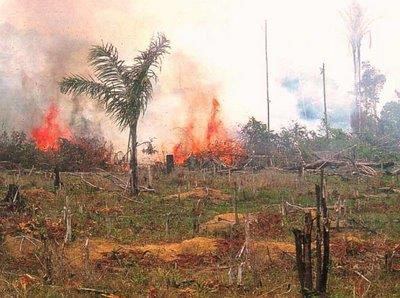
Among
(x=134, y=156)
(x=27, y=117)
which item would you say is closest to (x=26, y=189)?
(x=134, y=156)

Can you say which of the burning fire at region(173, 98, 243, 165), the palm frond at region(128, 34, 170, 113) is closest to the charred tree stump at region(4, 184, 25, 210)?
the palm frond at region(128, 34, 170, 113)

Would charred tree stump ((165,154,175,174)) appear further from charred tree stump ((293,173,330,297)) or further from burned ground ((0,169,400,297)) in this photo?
charred tree stump ((293,173,330,297))

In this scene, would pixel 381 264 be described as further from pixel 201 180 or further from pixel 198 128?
pixel 198 128

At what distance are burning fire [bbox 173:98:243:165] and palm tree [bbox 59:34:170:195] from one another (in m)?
11.9

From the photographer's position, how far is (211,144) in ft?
112

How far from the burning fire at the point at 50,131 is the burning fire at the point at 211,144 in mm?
Answer: 7513

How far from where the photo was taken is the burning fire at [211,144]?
31.9m

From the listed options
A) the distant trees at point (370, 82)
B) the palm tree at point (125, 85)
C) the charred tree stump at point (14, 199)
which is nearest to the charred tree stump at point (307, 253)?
the charred tree stump at point (14, 199)

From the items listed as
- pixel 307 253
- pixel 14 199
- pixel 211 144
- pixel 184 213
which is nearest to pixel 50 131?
pixel 211 144

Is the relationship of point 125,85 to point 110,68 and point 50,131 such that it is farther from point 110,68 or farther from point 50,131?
point 50,131

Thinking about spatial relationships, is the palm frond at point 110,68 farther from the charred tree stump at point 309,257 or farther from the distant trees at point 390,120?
the distant trees at point 390,120

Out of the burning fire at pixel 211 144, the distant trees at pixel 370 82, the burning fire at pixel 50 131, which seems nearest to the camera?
the burning fire at pixel 211 144

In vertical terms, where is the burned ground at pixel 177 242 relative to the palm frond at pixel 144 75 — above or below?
below

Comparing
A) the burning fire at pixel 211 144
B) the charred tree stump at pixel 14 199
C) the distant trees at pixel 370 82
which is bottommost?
the charred tree stump at pixel 14 199
